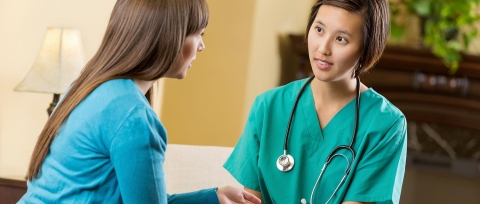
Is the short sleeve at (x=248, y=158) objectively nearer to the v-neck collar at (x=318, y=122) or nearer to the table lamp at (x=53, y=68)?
the v-neck collar at (x=318, y=122)

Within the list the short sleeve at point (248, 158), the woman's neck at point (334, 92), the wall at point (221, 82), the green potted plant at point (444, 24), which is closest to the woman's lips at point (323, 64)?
the woman's neck at point (334, 92)

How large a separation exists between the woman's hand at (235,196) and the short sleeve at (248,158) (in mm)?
210

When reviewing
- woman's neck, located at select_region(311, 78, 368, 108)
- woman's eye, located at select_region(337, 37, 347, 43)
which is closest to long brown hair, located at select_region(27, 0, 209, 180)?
woman's eye, located at select_region(337, 37, 347, 43)

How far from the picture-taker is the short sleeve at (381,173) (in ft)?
5.35

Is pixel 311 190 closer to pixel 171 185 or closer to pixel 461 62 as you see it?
pixel 171 185

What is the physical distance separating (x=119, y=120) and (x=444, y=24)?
271 cm

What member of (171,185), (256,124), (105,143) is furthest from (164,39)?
(171,185)

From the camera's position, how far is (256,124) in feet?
5.85

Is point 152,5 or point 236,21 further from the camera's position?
point 236,21

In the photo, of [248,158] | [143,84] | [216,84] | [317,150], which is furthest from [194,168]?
[216,84]

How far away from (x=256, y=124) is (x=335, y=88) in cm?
21

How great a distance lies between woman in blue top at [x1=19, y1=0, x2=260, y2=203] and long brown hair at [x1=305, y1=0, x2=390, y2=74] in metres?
0.40

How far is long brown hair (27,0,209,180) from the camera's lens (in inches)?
50.8

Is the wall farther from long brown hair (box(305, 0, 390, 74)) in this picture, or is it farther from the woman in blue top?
the woman in blue top
